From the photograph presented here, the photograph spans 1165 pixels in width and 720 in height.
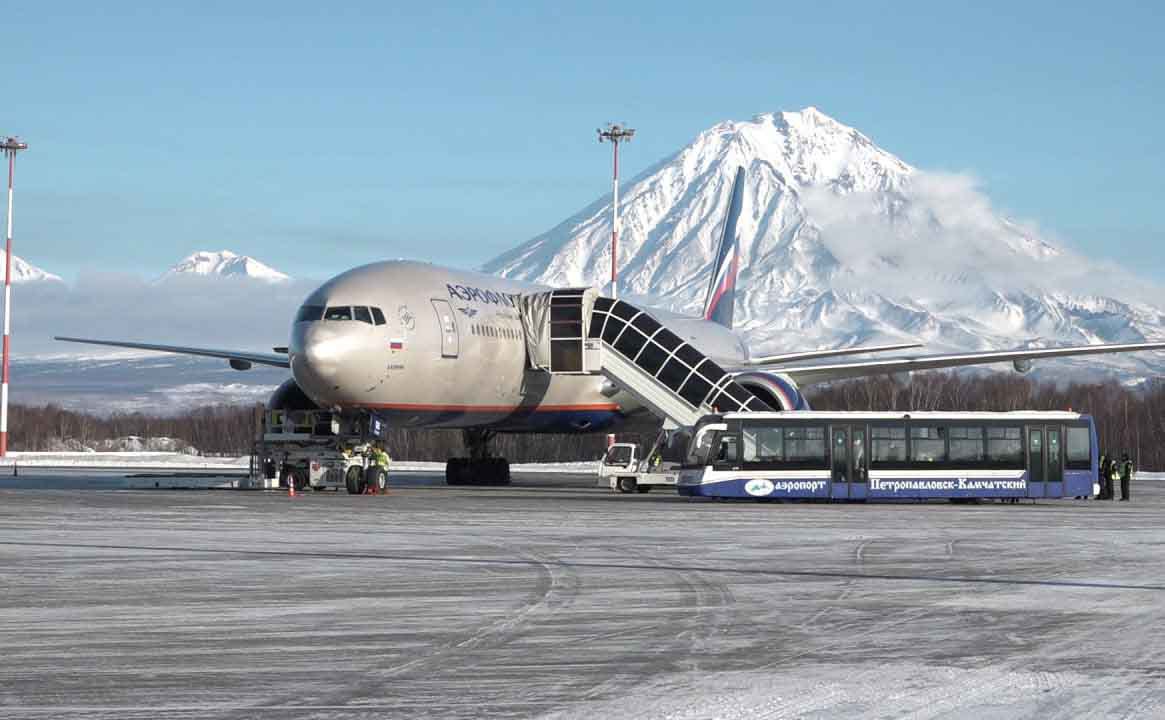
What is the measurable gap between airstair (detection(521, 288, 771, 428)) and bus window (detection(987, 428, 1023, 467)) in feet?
20.2

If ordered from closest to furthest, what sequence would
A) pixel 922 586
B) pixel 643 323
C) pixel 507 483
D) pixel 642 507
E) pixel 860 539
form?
pixel 922 586 → pixel 860 539 → pixel 642 507 → pixel 643 323 → pixel 507 483

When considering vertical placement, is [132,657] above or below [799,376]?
below

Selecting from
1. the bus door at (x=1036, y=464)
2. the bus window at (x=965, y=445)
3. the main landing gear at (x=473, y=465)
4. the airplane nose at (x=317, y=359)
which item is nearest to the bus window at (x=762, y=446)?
the bus window at (x=965, y=445)

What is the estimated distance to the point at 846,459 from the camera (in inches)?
1409

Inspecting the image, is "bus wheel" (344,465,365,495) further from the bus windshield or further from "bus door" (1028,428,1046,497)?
"bus door" (1028,428,1046,497)

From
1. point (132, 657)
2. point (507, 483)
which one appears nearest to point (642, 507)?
point (507, 483)

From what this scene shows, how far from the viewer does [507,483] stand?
46.5 meters

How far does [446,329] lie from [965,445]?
1140 centimetres

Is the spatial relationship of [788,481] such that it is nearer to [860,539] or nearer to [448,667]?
[860,539]

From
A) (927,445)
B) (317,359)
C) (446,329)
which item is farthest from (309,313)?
(927,445)

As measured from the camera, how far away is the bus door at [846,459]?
117 ft

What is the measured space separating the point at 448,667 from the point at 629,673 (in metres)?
1.15

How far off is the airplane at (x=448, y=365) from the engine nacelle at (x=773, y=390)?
0.02m

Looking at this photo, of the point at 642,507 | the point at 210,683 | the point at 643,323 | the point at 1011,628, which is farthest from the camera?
the point at 643,323
